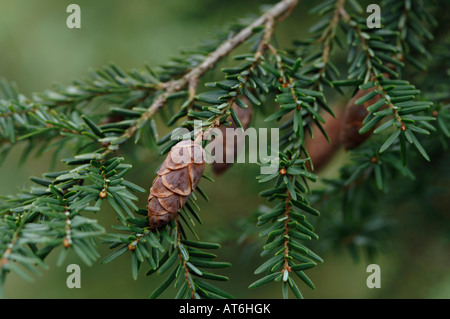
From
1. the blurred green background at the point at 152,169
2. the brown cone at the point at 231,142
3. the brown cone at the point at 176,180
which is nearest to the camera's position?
the brown cone at the point at 176,180

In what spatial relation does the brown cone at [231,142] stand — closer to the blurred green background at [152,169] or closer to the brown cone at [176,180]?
the brown cone at [176,180]

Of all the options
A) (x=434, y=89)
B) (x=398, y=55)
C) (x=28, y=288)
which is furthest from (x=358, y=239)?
(x=28, y=288)

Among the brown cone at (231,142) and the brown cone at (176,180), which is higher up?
the brown cone at (231,142)

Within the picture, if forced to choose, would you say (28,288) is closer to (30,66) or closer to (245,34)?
(30,66)

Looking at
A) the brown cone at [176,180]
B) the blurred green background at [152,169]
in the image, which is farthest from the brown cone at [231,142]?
the blurred green background at [152,169]

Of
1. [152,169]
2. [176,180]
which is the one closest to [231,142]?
[176,180]

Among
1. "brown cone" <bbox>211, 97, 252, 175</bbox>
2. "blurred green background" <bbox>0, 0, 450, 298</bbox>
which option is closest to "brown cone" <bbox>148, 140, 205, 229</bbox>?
"brown cone" <bbox>211, 97, 252, 175</bbox>
